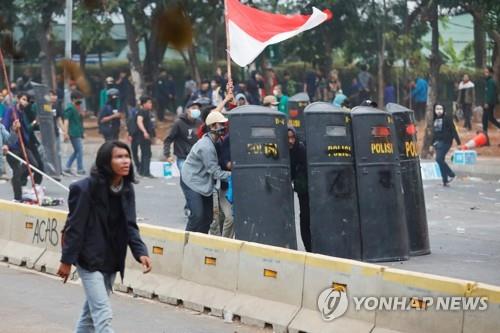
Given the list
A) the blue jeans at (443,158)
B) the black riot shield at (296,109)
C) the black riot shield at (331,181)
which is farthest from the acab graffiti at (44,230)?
the blue jeans at (443,158)

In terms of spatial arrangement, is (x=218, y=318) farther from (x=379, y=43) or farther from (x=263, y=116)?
(x=379, y=43)

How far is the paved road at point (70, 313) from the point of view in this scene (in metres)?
10.6

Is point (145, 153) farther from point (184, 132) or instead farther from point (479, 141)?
point (479, 141)

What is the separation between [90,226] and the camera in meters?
7.88

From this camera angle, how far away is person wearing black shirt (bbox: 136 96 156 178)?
26.7 m

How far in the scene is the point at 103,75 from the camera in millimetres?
47906

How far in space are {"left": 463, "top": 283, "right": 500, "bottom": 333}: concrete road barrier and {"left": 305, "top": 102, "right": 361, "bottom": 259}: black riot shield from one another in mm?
5093

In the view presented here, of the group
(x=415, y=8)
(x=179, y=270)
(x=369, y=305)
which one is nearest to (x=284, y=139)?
(x=179, y=270)

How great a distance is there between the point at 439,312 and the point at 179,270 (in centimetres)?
380

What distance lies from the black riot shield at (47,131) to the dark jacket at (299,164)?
1076 cm

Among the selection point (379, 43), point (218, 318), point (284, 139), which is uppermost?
point (379, 43)

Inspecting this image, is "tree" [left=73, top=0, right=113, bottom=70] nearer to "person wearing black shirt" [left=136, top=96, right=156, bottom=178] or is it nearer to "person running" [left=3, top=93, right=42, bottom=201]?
"person wearing black shirt" [left=136, top=96, right=156, bottom=178]

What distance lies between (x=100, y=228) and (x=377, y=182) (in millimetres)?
6330

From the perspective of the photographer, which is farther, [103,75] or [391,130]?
[103,75]
